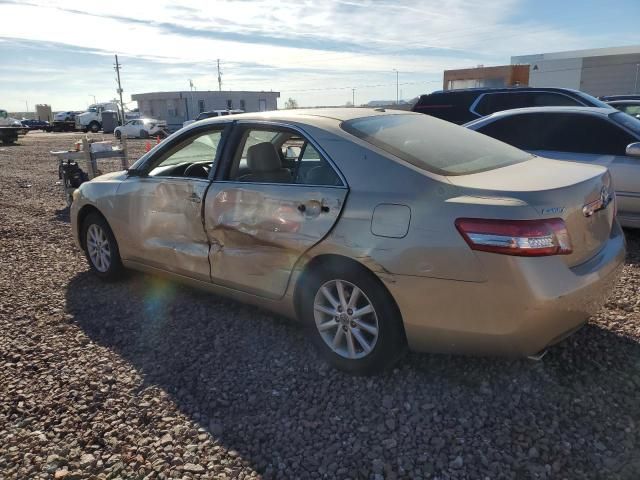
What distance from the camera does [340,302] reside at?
3064mm

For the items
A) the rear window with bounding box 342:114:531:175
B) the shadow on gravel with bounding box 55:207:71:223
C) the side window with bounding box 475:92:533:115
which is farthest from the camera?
the side window with bounding box 475:92:533:115

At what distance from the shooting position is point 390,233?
8.96ft

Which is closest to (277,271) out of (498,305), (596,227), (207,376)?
(207,376)

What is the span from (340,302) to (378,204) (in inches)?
26.1

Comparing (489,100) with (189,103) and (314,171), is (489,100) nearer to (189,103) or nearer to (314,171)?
(314,171)

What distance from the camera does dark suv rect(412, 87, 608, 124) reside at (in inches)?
324

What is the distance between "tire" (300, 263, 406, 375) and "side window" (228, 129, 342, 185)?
618mm

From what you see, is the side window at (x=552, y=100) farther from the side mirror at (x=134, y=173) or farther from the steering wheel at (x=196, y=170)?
the side mirror at (x=134, y=173)

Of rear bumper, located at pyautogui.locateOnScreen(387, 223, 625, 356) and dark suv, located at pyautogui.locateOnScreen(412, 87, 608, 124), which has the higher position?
dark suv, located at pyautogui.locateOnScreen(412, 87, 608, 124)

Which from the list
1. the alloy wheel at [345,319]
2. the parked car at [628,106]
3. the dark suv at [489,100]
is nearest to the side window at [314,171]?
the alloy wheel at [345,319]

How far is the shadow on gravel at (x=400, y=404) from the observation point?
94.2 inches

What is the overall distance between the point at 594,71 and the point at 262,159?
51.7 m

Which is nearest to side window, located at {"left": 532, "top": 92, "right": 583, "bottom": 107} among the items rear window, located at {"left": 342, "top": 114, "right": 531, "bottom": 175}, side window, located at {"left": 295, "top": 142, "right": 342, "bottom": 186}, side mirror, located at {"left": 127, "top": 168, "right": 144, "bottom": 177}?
rear window, located at {"left": 342, "top": 114, "right": 531, "bottom": 175}

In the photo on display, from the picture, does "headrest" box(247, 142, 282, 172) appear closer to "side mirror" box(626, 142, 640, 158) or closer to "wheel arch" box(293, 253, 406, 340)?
"wheel arch" box(293, 253, 406, 340)
